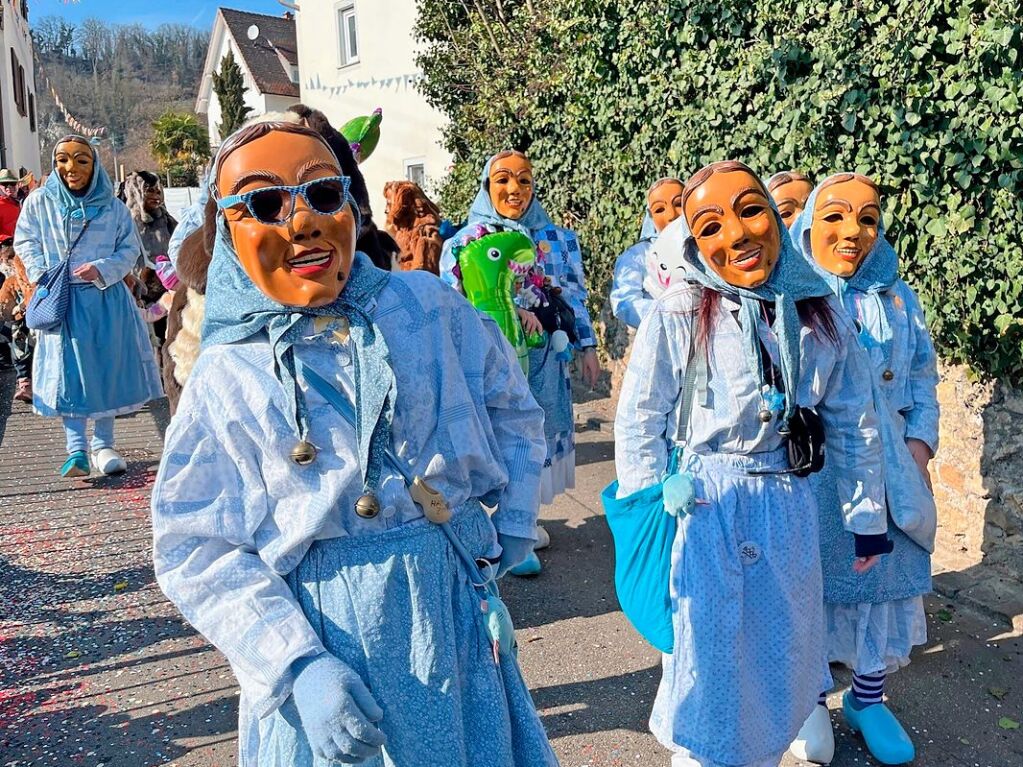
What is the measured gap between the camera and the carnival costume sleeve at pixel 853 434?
2512 millimetres

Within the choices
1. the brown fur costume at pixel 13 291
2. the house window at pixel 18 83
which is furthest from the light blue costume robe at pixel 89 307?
the house window at pixel 18 83

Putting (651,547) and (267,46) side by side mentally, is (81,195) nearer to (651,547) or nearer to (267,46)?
(651,547)

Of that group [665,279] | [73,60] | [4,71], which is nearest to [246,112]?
[4,71]

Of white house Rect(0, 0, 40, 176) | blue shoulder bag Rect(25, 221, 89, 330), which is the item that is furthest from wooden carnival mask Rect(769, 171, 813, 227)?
white house Rect(0, 0, 40, 176)

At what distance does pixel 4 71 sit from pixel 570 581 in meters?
21.0

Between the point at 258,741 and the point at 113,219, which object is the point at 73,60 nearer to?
the point at 113,219

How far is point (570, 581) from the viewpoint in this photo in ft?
15.0

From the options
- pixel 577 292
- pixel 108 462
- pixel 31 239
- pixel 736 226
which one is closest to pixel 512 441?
pixel 736 226

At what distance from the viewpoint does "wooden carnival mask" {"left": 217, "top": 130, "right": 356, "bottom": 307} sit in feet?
5.26

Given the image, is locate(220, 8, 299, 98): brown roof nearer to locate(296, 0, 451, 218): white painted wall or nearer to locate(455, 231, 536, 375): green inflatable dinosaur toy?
locate(296, 0, 451, 218): white painted wall

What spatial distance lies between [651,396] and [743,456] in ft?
1.01

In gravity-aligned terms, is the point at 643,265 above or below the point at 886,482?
above

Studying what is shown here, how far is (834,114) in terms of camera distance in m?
4.75

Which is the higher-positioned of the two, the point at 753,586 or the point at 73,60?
the point at 73,60
